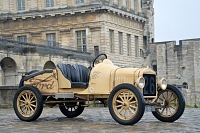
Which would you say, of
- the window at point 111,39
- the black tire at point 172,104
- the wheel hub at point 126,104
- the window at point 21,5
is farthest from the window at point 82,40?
the wheel hub at point 126,104

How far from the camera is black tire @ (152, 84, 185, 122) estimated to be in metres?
11.1

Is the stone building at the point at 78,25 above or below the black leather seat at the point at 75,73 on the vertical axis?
above

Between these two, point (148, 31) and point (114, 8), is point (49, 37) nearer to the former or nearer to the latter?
point (114, 8)

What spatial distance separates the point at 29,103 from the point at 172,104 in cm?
329

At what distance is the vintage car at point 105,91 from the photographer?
10352mm

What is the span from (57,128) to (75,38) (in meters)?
37.2

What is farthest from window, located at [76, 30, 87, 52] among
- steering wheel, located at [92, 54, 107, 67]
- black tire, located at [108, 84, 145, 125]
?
black tire, located at [108, 84, 145, 125]

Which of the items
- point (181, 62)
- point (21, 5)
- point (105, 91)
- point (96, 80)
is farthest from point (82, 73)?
point (181, 62)

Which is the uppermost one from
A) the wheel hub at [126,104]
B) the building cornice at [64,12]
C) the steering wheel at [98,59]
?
the building cornice at [64,12]

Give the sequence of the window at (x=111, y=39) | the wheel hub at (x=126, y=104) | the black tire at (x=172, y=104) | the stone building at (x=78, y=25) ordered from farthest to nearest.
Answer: the window at (x=111, y=39), the stone building at (x=78, y=25), the black tire at (x=172, y=104), the wheel hub at (x=126, y=104)

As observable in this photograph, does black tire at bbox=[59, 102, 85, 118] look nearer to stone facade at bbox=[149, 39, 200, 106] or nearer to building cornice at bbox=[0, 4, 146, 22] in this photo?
building cornice at bbox=[0, 4, 146, 22]

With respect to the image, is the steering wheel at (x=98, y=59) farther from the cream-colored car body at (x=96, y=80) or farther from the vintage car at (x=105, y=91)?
the cream-colored car body at (x=96, y=80)

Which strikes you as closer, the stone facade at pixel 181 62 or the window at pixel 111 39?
the window at pixel 111 39

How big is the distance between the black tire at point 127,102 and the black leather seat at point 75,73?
1370 mm
